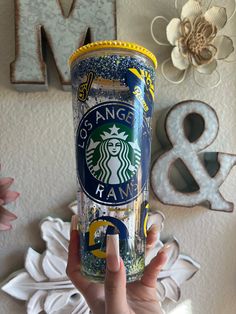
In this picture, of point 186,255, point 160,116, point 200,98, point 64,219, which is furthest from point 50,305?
point 200,98

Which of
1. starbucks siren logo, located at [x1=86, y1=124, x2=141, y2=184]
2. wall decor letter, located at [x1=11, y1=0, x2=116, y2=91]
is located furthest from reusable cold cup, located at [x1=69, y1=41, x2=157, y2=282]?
wall decor letter, located at [x1=11, y1=0, x2=116, y2=91]

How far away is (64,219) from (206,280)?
0.43 meters

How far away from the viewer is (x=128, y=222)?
0.49 m

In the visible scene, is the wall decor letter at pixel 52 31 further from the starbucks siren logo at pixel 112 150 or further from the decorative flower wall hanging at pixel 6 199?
the starbucks siren logo at pixel 112 150

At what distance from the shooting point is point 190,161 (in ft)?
2.82

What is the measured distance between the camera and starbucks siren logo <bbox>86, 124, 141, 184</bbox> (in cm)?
47

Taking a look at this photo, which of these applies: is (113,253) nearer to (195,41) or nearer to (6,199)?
(6,199)

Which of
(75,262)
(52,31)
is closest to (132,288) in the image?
(75,262)

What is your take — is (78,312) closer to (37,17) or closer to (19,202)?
(19,202)

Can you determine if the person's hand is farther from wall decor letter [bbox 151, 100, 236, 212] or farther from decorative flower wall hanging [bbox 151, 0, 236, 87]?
decorative flower wall hanging [bbox 151, 0, 236, 87]

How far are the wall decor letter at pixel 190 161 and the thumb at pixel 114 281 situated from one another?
16.1 inches

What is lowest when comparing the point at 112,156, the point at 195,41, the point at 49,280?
the point at 49,280

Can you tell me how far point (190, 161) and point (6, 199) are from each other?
1.52 ft

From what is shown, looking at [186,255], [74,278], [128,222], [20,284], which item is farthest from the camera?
[186,255]
